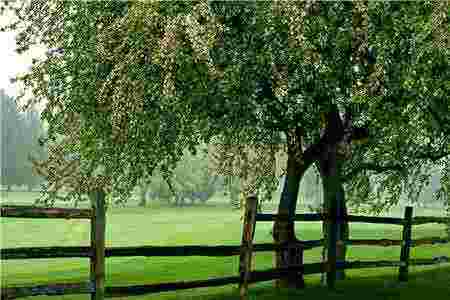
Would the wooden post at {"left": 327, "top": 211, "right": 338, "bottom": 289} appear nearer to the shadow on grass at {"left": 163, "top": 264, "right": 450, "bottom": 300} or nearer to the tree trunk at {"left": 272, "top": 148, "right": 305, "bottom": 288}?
the shadow on grass at {"left": 163, "top": 264, "right": 450, "bottom": 300}

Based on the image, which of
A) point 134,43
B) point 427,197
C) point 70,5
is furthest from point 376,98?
point 427,197

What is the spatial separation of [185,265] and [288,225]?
34.4ft

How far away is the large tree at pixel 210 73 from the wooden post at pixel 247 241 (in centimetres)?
170

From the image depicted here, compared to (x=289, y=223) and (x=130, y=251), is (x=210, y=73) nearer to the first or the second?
(x=130, y=251)

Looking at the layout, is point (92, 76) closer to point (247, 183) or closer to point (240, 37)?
point (240, 37)

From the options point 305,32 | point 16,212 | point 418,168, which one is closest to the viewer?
point 16,212

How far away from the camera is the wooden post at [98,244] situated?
9.39m

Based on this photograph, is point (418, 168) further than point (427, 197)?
No

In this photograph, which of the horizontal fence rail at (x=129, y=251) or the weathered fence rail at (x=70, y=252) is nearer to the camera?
the weathered fence rail at (x=70, y=252)

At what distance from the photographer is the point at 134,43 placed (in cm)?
1083

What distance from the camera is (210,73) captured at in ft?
33.9

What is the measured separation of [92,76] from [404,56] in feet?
18.4

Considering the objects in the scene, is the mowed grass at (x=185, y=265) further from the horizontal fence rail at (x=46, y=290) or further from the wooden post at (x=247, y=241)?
the horizontal fence rail at (x=46, y=290)

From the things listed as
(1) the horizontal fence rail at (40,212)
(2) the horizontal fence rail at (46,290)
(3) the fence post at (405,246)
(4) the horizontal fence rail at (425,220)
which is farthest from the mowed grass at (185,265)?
(1) the horizontal fence rail at (40,212)
